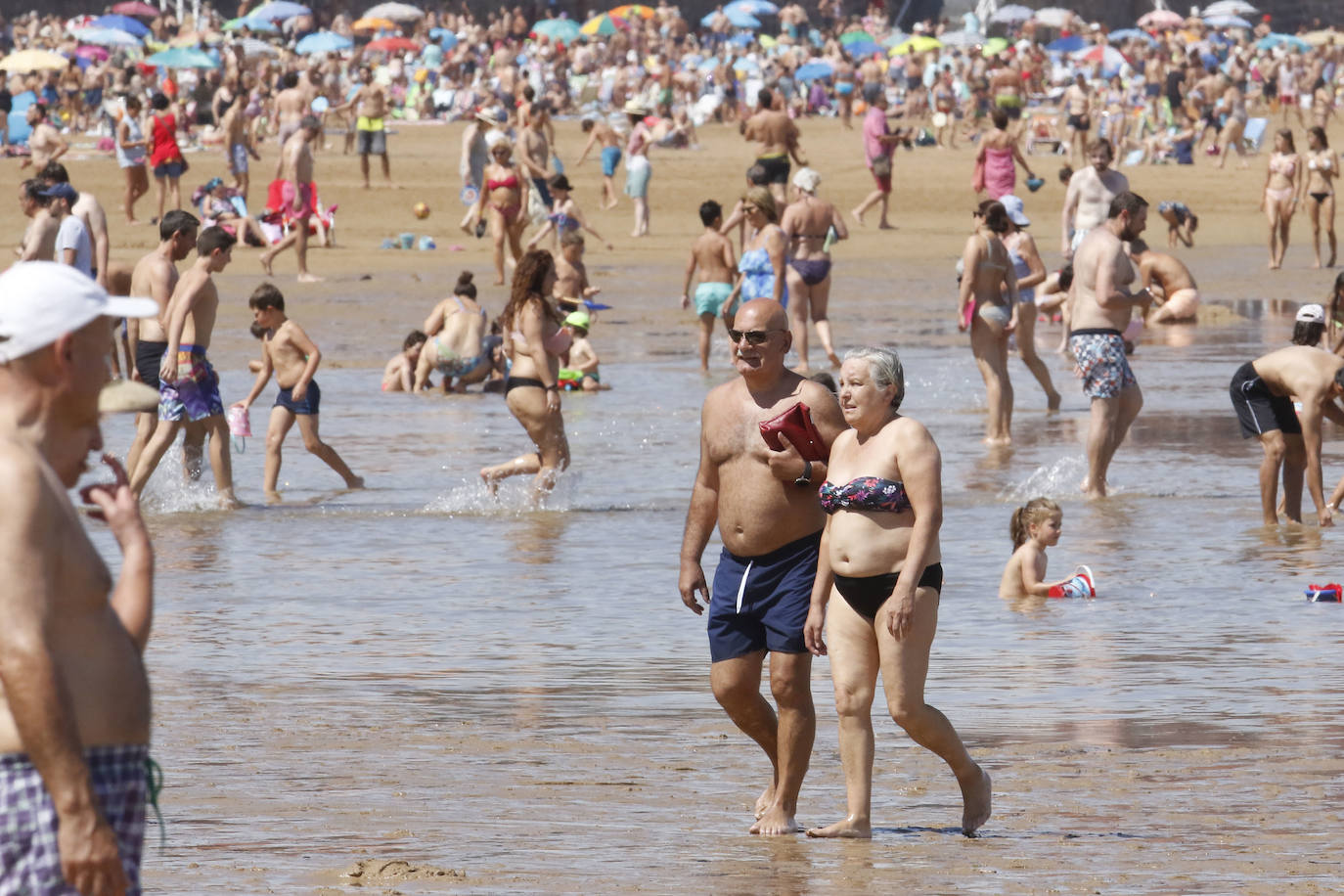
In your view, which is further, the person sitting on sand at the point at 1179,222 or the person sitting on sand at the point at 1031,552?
the person sitting on sand at the point at 1179,222

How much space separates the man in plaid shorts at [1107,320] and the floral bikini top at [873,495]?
6.62 m

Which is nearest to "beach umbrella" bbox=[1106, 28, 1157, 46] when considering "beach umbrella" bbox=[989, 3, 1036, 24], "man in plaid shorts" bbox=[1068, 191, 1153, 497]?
"beach umbrella" bbox=[989, 3, 1036, 24]

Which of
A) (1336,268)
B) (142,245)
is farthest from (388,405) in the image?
(1336,268)

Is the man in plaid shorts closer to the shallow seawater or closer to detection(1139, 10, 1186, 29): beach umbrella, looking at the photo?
the shallow seawater

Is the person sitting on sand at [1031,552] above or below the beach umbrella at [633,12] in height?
below

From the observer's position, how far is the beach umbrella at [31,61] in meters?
44.2

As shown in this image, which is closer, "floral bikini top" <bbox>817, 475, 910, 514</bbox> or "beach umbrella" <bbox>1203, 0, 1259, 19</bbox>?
"floral bikini top" <bbox>817, 475, 910, 514</bbox>

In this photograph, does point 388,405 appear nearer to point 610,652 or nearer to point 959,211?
point 610,652

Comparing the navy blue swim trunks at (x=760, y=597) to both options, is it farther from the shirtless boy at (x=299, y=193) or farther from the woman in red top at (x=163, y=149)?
the woman in red top at (x=163, y=149)

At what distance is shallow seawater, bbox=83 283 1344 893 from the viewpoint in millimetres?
6012

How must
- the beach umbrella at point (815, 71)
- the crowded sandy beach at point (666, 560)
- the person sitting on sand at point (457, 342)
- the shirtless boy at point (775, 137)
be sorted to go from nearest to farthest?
1. the crowded sandy beach at point (666, 560)
2. the person sitting on sand at point (457, 342)
3. the shirtless boy at point (775, 137)
4. the beach umbrella at point (815, 71)

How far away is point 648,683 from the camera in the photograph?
335 inches

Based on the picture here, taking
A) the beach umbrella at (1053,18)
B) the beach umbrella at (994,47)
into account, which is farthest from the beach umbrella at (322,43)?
the beach umbrella at (1053,18)

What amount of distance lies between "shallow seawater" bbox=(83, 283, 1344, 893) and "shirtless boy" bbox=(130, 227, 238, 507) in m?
0.46
